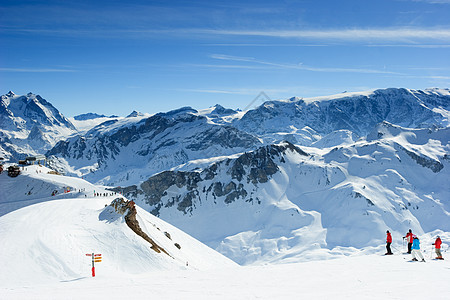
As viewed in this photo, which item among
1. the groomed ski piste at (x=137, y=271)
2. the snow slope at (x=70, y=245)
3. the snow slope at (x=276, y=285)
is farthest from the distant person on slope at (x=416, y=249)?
the snow slope at (x=70, y=245)

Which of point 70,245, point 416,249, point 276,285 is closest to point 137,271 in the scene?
point 70,245

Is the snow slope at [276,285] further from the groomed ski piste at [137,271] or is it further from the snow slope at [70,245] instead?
the snow slope at [70,245]

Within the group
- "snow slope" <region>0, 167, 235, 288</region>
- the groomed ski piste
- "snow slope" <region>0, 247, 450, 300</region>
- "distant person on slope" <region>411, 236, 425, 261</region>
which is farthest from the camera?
"snow slope" <region>0, 167, 235, 288</region>

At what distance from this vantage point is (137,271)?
3716cm

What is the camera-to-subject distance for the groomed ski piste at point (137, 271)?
18.5 meters

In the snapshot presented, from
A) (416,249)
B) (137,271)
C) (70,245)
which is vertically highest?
(416,249)

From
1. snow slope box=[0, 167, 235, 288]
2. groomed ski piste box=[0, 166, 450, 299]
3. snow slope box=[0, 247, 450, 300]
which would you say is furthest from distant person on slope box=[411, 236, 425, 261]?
snow slope box=[0, 167, 235, 288]

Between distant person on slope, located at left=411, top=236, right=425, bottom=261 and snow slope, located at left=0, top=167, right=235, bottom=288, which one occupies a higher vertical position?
distant person on slope, located at left=411, top=236, right=425, bottom=261

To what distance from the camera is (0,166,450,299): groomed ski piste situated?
18.5m

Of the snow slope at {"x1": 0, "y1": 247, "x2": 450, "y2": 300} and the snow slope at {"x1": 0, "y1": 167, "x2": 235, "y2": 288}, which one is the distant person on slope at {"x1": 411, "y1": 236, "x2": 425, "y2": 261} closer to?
the snow slope at {"x1": 0, "y1": 247, "x2": 450, "y2": 300}

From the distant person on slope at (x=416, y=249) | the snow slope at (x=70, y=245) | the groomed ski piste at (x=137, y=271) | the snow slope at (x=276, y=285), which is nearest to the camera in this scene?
the snow slope at (x=276, y=285)

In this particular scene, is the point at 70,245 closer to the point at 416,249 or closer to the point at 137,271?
the point at 137,271

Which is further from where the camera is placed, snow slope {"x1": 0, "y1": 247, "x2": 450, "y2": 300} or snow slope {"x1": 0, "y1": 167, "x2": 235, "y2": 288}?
snow slope {"x1": 0, "y1": 167, "x2": 235, "y2": 288}

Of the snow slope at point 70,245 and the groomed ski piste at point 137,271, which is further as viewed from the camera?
the snow slope at point 70,245
